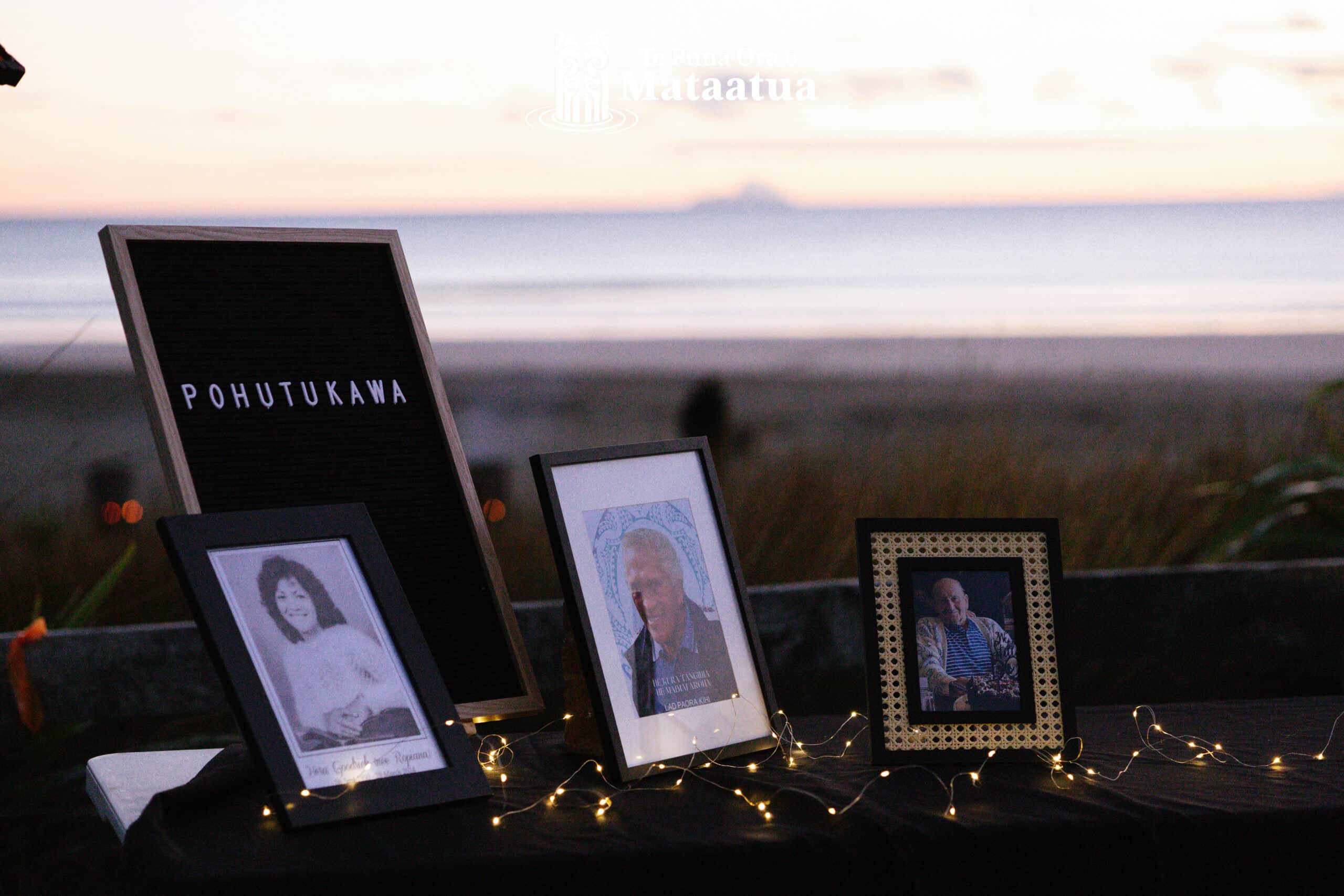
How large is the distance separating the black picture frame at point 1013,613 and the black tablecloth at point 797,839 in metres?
0.06

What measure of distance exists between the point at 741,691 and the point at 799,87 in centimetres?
223

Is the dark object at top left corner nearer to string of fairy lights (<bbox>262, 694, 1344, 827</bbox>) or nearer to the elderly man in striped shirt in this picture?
string of fairy lights (<bbox>262, 694, 1344, 827</bbox>)

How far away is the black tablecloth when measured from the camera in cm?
88

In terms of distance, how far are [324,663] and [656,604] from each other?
1.07ft

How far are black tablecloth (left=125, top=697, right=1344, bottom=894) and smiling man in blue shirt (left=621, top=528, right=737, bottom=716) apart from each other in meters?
0.09

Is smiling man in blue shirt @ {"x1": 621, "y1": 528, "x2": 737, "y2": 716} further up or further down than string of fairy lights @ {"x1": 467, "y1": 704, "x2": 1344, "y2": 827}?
further up

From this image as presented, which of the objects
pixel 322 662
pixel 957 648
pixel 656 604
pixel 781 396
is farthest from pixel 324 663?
pixel 781 396

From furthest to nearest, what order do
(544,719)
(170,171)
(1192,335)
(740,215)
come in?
(1192,335) → (740,215) → (170,171) → (544,719)

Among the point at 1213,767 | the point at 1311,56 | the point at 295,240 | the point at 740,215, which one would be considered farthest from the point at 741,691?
the point at 1311,56

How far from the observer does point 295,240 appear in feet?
4.48

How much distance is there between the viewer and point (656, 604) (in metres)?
1.16

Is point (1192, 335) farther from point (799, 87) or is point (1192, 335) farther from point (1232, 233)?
point (799, 87)

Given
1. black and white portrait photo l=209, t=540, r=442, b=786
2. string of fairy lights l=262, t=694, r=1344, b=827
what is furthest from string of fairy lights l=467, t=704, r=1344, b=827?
black and white portrait photo l=209, t=540, r=442, b=786

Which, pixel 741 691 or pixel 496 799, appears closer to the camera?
pixel 496 799
